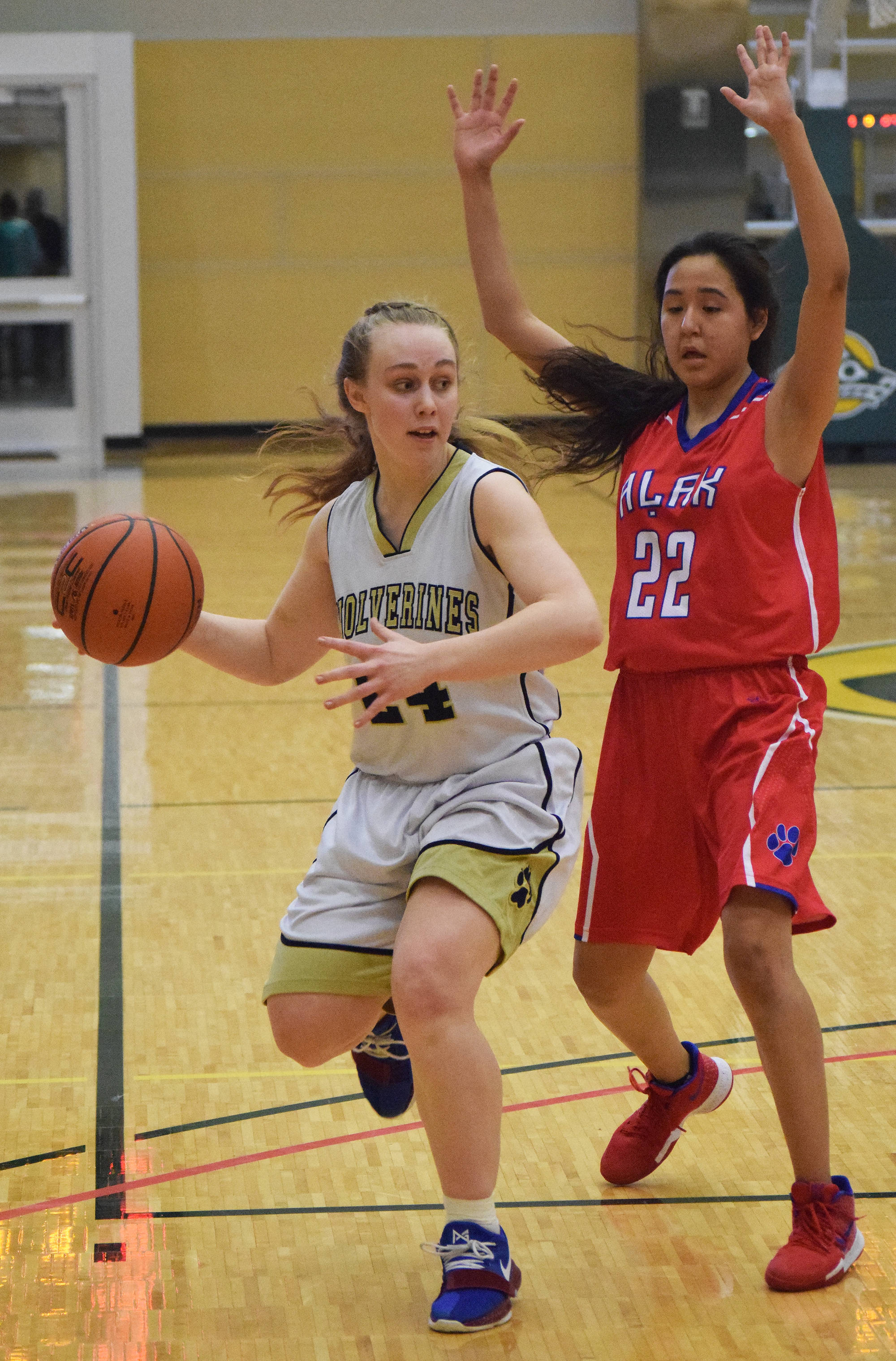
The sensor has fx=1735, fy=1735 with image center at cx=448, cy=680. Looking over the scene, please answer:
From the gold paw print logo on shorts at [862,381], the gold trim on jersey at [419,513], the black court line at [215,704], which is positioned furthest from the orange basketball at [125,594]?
the gold paw print logo on shorts at [862,381]

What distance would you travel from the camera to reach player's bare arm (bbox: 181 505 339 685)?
2.79 m

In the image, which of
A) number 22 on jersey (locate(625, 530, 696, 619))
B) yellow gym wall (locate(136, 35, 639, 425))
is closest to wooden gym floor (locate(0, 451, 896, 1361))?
number 22 on jersey (locate(625, 530, 696, 619))

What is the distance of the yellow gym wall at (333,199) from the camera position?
1409cm

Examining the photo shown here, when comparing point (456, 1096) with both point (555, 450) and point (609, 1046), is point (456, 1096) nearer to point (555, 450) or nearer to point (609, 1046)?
point (609, 1046)

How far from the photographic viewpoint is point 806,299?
98.1 inches

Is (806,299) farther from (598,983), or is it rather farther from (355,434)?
(598,983)

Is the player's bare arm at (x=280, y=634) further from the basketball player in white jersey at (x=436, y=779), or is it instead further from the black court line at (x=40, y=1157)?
the black court line at (x=40, y=1157)

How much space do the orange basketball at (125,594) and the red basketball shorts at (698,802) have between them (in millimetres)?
710

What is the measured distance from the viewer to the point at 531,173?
14.4m

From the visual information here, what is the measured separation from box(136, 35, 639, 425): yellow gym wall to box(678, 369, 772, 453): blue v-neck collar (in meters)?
11.4

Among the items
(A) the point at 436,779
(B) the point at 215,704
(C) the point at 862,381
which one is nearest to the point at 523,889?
(A) the point at 436,779

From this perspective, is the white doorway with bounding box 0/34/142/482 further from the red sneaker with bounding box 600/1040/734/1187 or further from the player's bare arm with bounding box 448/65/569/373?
the red sneaker with bounding box 600/1040/734/1187

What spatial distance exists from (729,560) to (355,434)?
2.16 feet

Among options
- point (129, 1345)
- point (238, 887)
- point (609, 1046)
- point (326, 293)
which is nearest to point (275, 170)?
point (326, 293)
